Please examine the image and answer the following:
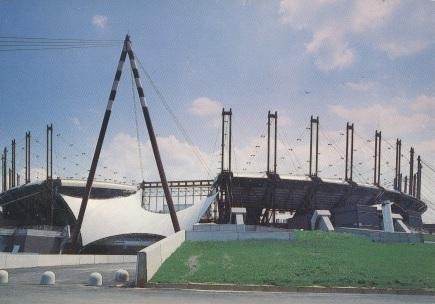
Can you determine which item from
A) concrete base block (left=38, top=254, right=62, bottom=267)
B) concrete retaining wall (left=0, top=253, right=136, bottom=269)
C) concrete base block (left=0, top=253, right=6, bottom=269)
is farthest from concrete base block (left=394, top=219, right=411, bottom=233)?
concrete base block (left=0, top=253, right=6, bottom=269)

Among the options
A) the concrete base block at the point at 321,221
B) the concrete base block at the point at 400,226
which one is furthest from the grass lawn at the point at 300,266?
the concrete base block at the point at 400,226

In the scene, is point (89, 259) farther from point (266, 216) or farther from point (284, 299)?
point (266, 216)

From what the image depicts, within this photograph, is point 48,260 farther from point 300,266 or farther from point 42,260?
point 300,266

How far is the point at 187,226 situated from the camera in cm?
6788

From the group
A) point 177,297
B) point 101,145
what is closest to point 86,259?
point 101,145

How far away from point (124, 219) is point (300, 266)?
175 feet

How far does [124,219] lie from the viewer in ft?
237

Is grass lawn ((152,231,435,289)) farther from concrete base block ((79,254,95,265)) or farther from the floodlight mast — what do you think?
the floodlight mast

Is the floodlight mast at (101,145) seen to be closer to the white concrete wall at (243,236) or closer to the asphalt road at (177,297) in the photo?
the white concrete wall at (243,236)

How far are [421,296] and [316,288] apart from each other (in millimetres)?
3259

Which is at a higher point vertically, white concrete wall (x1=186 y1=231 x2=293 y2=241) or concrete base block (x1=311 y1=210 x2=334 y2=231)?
white concrete wall (x1=186 y1=231 x2=293 y2=241)

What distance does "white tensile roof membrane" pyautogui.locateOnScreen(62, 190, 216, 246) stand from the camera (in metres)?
68.7

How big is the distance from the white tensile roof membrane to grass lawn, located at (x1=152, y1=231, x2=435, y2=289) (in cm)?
3703

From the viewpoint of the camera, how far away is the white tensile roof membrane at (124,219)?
68713 millimetres
